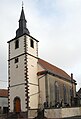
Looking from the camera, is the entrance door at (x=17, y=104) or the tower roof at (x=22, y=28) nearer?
the entrance door at (x=17, y=104)

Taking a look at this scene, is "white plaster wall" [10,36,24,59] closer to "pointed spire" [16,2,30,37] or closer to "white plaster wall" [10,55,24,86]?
"white plaster wall" [10,55,24,86]

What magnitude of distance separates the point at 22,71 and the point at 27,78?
4.69 feet

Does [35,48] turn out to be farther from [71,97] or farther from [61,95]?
[71,97]

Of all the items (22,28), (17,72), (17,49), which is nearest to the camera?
(17,72)

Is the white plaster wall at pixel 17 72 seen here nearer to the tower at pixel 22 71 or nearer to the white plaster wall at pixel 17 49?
the tower at pixel 22 71

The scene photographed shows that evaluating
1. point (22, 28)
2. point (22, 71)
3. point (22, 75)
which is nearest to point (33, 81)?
point (22, 75)

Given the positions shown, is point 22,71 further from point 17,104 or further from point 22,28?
point 22,28

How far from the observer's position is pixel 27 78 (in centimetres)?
3131

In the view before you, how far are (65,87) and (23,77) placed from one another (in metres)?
11.7

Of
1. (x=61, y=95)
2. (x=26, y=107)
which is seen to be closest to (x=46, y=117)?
(x=26, y=107)

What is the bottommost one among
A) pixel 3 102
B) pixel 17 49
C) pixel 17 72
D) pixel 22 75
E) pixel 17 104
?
pixel 3 102

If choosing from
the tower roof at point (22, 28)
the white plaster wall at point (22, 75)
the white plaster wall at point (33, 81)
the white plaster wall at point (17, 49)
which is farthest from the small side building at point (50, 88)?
the tower roof at point (22, 28)

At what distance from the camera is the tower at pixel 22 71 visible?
102 ft

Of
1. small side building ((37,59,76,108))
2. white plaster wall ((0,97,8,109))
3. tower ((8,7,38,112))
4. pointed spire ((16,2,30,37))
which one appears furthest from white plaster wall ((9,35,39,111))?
white plaster wall ((0,97,8,109))
